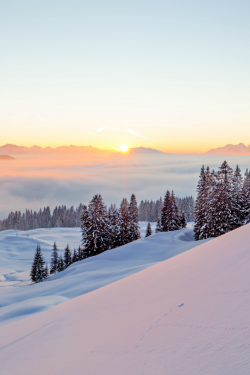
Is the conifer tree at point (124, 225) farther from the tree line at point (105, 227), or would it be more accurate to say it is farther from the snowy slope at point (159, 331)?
the snowy slope at point (159, 331)

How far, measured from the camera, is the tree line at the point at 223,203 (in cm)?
3266

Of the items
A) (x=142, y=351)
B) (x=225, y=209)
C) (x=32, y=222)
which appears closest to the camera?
(x=142, y=351)

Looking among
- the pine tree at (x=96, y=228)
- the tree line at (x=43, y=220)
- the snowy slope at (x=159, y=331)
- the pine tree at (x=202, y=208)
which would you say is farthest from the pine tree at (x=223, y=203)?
the tree line at (x=43, y=220)

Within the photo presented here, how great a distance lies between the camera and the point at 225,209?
107ft

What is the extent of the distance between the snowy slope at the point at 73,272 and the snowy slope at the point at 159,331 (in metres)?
4.65

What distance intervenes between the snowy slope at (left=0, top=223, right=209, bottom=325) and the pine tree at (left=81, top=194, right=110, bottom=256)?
7.49 metres

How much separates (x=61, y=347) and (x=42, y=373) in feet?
2.45

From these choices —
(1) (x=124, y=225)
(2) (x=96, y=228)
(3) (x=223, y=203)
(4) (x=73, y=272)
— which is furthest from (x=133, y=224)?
(4) (x=73, y=272)

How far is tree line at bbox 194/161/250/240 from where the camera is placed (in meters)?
32.7

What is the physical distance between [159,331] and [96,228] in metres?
33.3

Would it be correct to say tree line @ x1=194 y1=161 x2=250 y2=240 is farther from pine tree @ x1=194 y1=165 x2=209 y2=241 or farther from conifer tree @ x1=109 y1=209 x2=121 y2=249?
conifer tree @ x1=109 y1=209 x2=121 y2=249

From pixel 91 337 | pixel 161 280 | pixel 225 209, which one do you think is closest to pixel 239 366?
pixel 91 337

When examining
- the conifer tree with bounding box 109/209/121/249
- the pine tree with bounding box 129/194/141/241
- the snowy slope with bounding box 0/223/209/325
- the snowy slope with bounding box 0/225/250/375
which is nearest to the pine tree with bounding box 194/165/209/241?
the snowy slope with bounding box 0/223/209/325

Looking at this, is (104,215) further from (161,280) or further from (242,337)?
(242,337)
